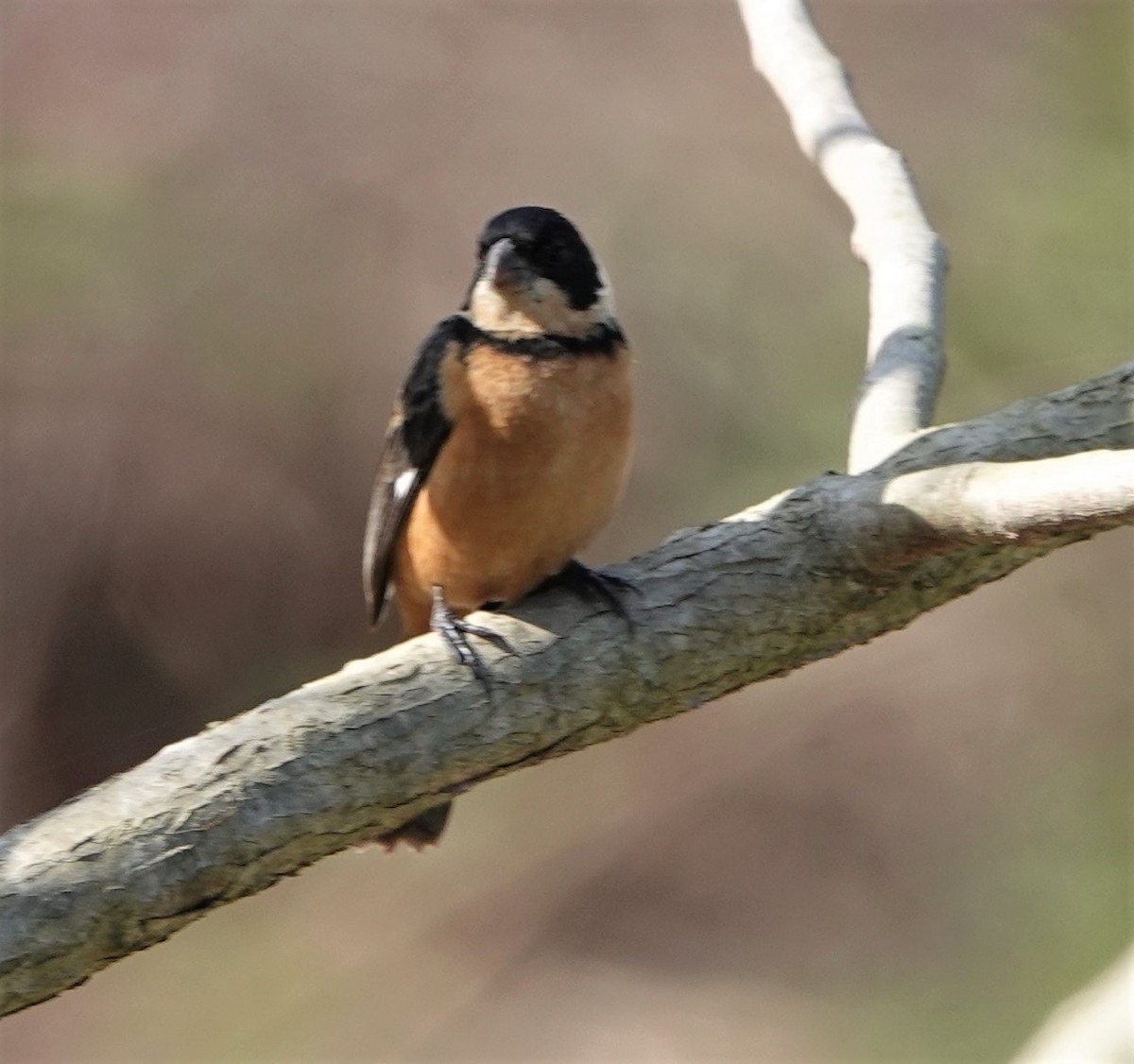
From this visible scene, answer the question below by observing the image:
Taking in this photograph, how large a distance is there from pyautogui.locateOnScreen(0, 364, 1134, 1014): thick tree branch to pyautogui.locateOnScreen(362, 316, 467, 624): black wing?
527mm

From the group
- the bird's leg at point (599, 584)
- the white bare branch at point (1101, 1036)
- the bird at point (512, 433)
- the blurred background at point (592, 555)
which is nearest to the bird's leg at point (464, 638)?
the bird at point (512, 433)

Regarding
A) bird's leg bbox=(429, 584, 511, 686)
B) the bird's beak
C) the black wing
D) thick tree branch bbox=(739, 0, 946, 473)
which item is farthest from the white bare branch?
the bird's beak

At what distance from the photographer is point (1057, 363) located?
25.9ft

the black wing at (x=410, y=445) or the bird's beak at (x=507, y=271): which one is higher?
the bird's beak at (x=507, y=271)

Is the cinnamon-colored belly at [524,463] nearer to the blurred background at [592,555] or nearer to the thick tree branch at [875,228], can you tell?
the thick tree branch at [875,228]

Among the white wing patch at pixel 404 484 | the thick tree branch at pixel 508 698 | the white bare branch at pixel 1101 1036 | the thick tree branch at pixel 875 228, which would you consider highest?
the thick tree branch at pixel 875 228

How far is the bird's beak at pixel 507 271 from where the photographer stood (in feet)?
12.9

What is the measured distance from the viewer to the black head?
13.1 ft

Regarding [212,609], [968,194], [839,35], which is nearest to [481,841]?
[212,609]

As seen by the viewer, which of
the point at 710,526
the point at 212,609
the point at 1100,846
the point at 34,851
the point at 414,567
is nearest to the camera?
the point at 34,851

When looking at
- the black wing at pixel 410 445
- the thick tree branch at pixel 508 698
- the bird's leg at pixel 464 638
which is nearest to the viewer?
the thick tree branch at pixel 508 698

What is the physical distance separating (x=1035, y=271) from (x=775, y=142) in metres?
1.58

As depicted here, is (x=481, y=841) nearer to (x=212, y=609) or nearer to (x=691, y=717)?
(x=691, y=717)

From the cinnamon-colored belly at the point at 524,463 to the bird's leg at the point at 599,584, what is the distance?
87 millimetres
